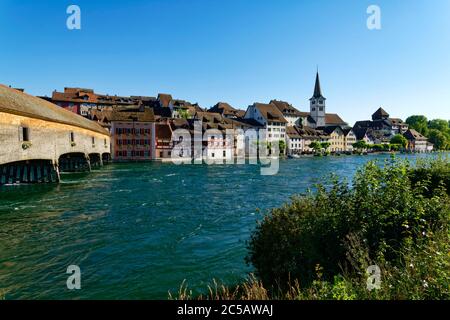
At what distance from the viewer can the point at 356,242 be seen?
19.4 ft

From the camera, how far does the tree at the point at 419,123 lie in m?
145

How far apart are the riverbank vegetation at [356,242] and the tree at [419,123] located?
167149 millimetres

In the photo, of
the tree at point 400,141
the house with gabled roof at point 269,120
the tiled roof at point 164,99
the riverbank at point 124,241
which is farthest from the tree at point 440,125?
the riverbank at point 124,241

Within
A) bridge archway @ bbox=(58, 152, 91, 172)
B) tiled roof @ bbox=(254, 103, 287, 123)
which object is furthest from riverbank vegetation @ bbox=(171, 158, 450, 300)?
tiled roof @ bbox=(254, 103, 287, 123)

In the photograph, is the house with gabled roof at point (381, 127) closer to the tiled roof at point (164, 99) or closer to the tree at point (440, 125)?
the tree at point (440, 125)

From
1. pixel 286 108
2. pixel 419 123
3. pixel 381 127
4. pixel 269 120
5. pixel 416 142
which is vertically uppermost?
pixel 286 108

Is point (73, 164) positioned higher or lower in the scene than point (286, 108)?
lower

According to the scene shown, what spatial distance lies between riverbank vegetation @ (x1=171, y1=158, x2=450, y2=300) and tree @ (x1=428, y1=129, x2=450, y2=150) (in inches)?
Result: 6064

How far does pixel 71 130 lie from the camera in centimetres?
3647

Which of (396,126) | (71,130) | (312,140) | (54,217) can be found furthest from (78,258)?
(396,126)

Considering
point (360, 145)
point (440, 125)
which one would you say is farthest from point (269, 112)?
point (440, 125)

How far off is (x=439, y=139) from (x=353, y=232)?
526 feet

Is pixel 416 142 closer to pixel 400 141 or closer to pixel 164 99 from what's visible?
pixel 400 141

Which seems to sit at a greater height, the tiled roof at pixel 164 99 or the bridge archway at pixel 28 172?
the tiled roof at pixel 164 99
